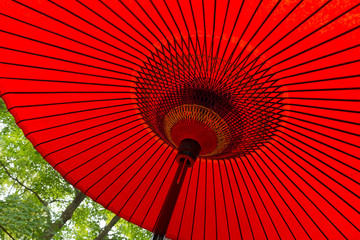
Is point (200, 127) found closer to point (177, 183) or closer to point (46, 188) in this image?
point (177, 183)

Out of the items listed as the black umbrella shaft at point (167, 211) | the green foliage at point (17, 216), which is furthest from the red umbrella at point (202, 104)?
the green foliage at point (17, 216)

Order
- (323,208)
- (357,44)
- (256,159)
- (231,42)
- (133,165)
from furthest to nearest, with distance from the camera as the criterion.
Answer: (133,165) < (256,159) < (323,208) < (231,42) < (357,44)

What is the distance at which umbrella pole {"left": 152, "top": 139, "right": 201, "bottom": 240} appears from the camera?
5.22 feet

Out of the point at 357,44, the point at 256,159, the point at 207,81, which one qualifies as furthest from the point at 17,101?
the point at 357,44

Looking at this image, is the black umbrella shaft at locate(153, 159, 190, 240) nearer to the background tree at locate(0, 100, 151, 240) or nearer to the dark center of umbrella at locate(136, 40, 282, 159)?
the dark center of umbrella at locate(136, 40, 282, 159)

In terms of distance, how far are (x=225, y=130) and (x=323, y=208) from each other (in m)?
0.72

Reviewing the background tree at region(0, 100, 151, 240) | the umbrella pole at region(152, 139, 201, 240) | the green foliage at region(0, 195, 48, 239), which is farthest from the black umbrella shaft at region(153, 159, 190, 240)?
the background tree at region(0, 100, 151, 240)

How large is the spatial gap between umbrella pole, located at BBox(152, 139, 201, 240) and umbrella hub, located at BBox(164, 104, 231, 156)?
0.15 ft

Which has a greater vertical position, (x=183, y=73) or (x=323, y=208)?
(x=183, y=73)

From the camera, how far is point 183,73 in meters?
1.78

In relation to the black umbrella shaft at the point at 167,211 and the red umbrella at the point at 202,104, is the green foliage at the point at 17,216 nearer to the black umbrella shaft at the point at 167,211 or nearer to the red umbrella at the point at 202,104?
the red umbrella at the point at 202,104

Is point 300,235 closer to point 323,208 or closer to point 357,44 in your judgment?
point 323,208

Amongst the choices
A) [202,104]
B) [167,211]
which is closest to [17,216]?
[167,211]

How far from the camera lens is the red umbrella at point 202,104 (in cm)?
151
